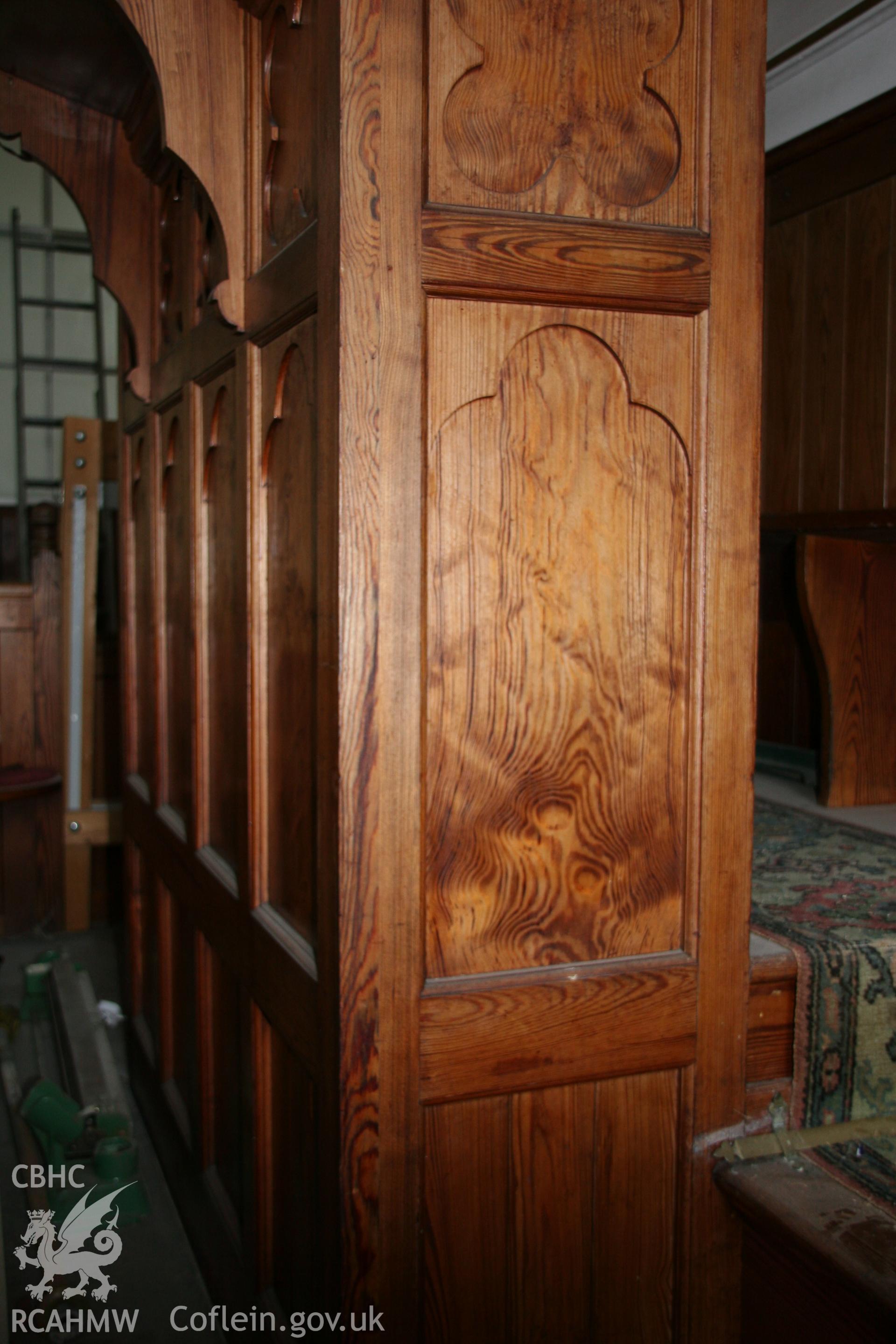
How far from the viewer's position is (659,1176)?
1.59 m

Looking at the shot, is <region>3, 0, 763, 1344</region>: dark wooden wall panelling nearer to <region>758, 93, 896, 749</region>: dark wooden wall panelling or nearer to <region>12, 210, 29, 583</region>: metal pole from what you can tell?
<region>758, 93, 896, 749</region>: dark wooden wall panelling

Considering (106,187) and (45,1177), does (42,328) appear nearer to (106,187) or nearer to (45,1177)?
(106,187)

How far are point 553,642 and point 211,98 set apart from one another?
3.37 ft

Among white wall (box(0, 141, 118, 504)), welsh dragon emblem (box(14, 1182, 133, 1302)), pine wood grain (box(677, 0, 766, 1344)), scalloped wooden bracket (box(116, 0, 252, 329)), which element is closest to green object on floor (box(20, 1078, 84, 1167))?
welsh dragon emblem (box(14, 1182, 133, 1302))

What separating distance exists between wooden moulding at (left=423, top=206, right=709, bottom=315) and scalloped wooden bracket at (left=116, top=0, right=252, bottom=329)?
1.77 ft

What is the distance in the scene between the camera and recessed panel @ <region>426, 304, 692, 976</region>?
143cm

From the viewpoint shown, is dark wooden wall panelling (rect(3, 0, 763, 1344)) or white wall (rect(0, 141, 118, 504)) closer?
dark wooden wall panelling (rect(3, 0, 763, 1344))

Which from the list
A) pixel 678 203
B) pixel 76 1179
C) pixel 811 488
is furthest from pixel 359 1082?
pixel 811 488

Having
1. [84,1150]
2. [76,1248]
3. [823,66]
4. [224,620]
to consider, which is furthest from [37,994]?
[823,66]

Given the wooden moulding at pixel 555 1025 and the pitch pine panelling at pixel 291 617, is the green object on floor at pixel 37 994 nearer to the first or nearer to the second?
the pitch pine panelling at pixel 291 617

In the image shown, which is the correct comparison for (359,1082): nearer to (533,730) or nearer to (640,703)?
(533,730)

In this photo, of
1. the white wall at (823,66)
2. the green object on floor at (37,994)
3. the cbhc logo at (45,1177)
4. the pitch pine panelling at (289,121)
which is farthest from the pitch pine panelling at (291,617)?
the green object on floor at (37,994)

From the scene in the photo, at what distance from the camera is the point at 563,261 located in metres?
1.42

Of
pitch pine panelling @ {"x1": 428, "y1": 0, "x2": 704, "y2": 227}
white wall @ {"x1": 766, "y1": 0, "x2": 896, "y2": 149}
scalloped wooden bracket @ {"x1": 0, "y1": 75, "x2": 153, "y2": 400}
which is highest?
white wall @ {"x1": 766, "y1": 0, "x2": 896, "y2": 149}
